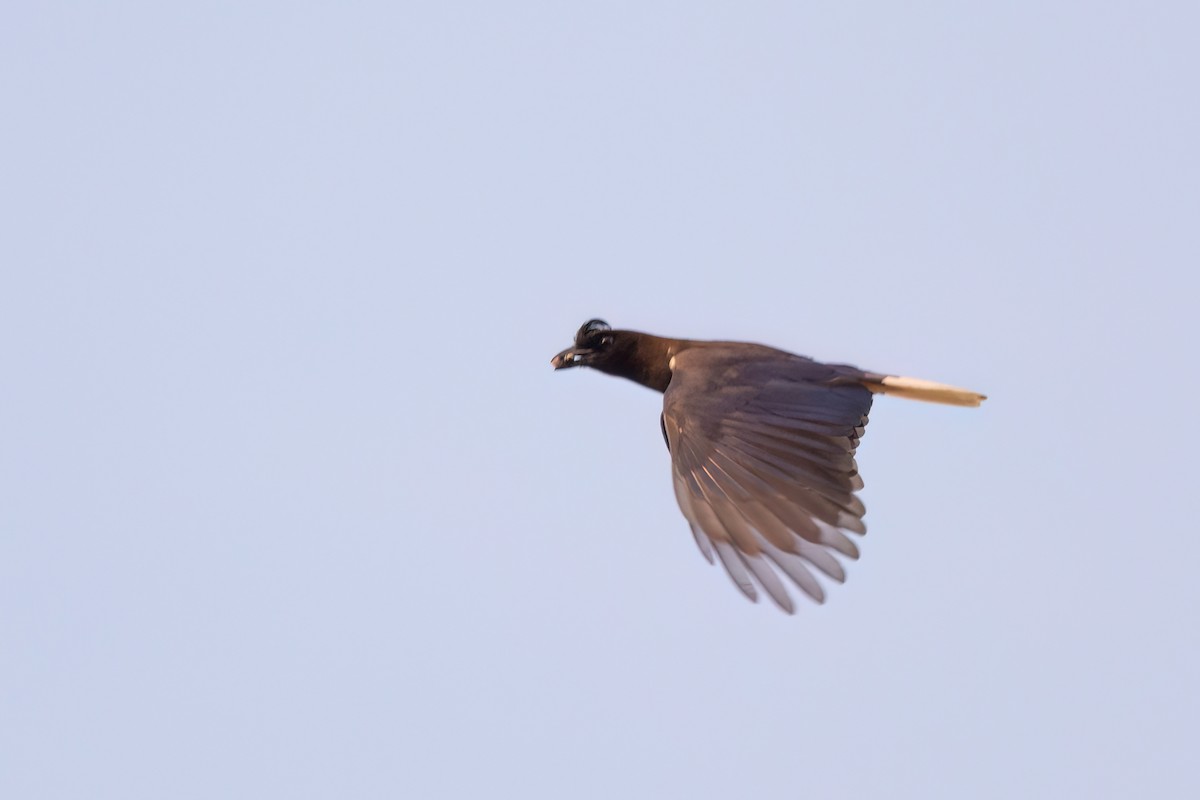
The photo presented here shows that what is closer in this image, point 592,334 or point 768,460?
point 768,460

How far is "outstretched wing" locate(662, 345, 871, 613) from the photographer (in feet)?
27.6

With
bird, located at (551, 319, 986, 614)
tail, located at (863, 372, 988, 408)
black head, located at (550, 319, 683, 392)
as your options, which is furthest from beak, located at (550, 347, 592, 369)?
tail, located at (863, 372, 988, 408)

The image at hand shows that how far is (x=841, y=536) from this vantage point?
8.49 metres

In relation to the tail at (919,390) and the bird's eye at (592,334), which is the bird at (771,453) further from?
the bird's eye at (592,334)

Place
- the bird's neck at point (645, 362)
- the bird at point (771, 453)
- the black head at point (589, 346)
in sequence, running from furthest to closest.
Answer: the black head at point (589, 346) < the bird's neck at point (645, 362) < the bird at point (771, 453)

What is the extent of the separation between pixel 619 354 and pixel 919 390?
245 cm

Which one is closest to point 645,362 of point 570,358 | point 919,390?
point 570,358

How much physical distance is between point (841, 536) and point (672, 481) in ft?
3.60

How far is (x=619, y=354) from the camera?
38.9 feet

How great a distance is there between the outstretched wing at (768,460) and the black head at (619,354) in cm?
95

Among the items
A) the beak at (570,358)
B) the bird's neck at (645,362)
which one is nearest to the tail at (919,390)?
the bird's neck at (645,362)

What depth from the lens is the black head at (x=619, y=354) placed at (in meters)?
11.7

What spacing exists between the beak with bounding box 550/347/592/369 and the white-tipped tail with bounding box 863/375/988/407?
250 centimetres

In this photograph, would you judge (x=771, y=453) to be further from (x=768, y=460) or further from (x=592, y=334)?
(x=592, y=334)
